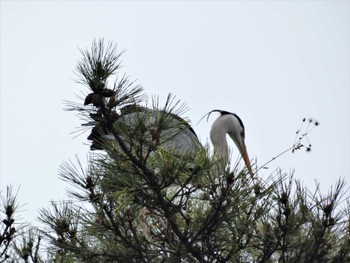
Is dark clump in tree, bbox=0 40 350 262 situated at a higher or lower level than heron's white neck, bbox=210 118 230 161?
lower

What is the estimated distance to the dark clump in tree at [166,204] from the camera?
2590mm

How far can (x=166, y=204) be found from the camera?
275 cm

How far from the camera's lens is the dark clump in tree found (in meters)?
2.59

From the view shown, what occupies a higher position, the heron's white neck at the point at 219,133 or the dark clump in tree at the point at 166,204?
the heron's white neck at the point at 219,133

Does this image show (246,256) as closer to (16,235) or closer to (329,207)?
(329,207)

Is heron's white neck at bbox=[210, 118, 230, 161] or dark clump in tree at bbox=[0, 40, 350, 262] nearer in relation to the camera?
dark clump in tree at bbox=[0, 40, 350, 262]

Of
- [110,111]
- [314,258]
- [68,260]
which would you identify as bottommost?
[314,258]

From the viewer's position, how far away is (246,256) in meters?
3.12

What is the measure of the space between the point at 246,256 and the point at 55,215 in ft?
2.87

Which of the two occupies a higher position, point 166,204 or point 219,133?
point 219,133

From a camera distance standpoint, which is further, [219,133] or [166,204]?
[219,133]

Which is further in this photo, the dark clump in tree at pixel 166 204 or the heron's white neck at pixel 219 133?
the heron's white neck at pixel 219 133

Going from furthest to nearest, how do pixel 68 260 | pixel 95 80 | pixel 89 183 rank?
pixel 68 260 < pixel 89 183 < pixel 95 80

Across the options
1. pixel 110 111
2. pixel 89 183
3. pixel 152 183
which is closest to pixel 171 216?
pixel 152 183
